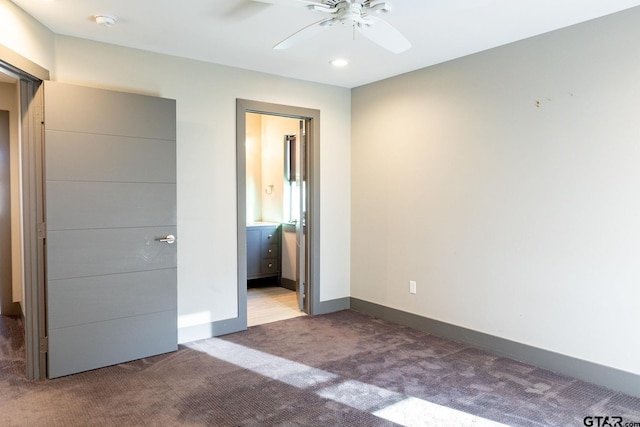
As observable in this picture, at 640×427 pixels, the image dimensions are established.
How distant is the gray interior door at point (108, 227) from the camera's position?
3076 millimetres

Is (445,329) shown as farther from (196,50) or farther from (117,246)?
(196,50)

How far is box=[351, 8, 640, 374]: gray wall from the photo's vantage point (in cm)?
295

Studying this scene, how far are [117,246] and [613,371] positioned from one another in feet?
12.1

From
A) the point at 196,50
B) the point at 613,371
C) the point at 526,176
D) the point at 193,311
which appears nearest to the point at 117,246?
the point at 193,311

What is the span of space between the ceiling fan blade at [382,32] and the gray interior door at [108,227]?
5.99 feet

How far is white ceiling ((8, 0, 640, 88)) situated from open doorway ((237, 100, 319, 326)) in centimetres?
78

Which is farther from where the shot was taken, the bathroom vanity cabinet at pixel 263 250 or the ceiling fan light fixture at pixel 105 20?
the bathroom vanity cabinet at pixel 263 250

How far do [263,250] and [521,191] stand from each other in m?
3.61

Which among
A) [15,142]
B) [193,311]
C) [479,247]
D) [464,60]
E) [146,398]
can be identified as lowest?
[146,398]

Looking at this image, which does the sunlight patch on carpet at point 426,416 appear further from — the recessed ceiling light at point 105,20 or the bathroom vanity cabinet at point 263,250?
the bathroom vanity cabinet at point 263,250

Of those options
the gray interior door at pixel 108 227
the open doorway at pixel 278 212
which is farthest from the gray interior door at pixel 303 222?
the gray interior door at pixel 108 227

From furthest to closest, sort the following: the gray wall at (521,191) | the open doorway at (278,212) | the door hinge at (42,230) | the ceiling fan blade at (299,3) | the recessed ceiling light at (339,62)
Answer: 1. the open doorway at (278,212)
2. the recessed ceiling light at (339,62)
3. the door hinge at (42,230)
4. the gray wall at (521,191)
5. the ceiling fan blade at (299,3)

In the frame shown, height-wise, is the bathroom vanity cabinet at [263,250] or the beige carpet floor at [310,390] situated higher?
the bathroom vanity cabinet at [263,250]

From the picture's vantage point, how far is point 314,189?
4.76 meters
